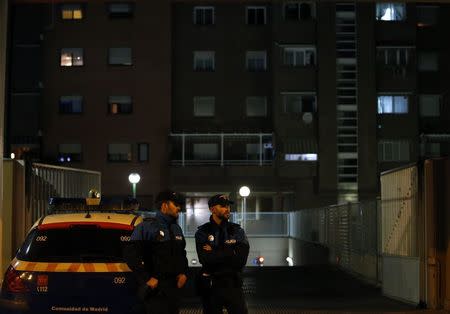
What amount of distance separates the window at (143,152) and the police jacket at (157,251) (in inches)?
1577

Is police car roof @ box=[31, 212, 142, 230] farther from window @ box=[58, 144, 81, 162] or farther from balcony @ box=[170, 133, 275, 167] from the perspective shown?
window @ box=[58, 144, 81, 162]

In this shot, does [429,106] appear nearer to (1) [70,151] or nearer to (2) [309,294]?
(1) [70,151]

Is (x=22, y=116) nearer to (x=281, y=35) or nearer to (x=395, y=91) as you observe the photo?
(x=281, y=35)

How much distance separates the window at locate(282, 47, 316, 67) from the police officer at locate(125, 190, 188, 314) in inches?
1585

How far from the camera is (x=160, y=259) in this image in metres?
7.63

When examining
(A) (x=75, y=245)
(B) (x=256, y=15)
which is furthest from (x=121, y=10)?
(A) (x=75, y=245)

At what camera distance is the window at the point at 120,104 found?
48.0 metres

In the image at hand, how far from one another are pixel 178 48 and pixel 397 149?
44.6 ft

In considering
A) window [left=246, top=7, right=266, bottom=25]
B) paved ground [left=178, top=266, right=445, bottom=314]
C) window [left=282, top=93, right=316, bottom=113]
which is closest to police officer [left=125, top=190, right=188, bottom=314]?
paved ground [left=178, top=266, right=445, bottom=314]

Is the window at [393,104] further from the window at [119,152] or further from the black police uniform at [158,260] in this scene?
the black police uniform at [158,260]

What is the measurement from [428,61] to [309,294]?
34.5 meters

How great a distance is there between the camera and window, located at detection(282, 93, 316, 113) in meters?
47.5

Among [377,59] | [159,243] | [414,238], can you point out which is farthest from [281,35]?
[159,243]

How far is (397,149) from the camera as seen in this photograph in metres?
47.6
